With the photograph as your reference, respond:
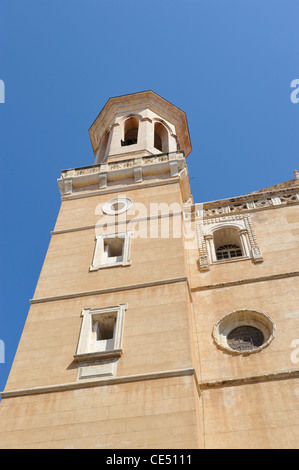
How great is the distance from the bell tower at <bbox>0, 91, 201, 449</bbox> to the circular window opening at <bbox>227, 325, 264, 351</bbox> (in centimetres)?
141

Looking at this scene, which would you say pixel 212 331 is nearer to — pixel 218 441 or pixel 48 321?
pixel 218 441

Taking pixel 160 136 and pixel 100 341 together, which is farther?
pixel 160 136

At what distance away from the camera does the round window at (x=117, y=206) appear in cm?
1944

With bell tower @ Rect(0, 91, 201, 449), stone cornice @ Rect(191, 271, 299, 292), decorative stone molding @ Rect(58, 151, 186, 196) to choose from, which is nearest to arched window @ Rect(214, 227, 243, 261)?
bell tower @ Rect(0, 91, 201, 449)

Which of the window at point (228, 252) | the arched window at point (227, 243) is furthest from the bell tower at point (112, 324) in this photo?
the window at point (228, 252)

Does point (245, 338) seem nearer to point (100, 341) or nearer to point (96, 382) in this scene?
point (100, 341)

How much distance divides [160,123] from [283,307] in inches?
560

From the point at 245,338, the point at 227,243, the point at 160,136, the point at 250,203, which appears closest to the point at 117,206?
the point at 227,243

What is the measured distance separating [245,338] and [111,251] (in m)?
5.61

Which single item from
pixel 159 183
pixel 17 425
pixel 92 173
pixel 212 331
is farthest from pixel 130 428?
pixel 92 173

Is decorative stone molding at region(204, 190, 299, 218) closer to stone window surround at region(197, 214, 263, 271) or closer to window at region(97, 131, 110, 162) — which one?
stone window surround at region(197, 214, 263, 271)

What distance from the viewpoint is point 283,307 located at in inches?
595

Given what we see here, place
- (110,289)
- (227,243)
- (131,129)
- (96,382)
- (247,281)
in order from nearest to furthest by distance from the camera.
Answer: (96,382) → (110,289) → (247,281) → (227,243) → (131,129)

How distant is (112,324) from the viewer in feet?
49.2
